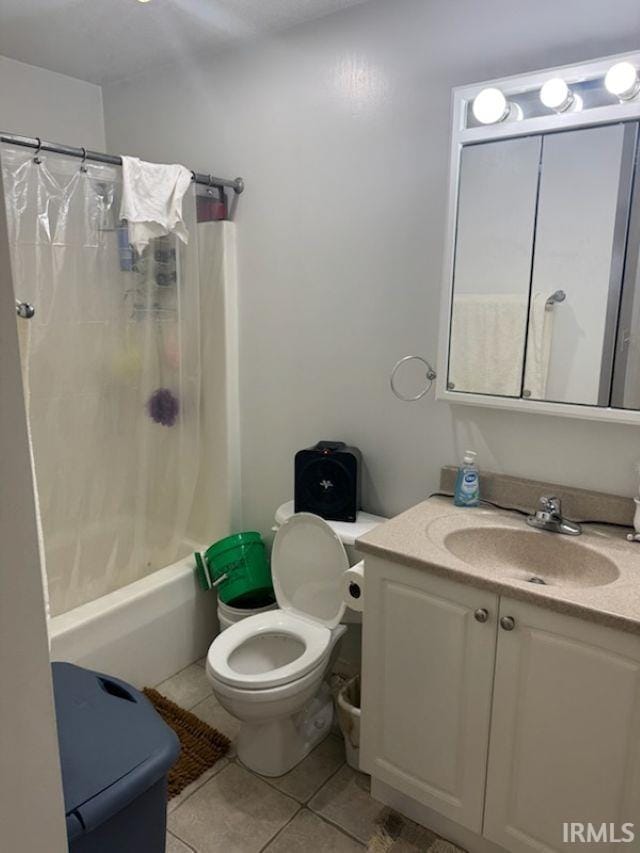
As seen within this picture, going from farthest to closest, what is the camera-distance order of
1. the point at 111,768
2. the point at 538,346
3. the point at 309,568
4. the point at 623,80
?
the point at 309,568
the point at 538,346
the point at 623,80
the point at 111,768

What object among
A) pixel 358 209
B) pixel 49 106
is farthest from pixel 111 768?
pixel 49 106

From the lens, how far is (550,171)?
1693mm

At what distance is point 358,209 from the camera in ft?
6.90

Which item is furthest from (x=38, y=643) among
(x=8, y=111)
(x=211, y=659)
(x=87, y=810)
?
(x=8, y=111)

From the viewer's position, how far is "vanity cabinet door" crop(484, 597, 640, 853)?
4.24 ft

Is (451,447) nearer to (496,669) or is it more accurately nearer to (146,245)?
(496,669)

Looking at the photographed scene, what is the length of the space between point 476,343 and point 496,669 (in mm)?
973

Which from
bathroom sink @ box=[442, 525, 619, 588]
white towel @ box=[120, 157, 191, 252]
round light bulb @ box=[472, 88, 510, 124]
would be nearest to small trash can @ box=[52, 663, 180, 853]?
bathroom sink @ box=[442, 525, 619, 588]

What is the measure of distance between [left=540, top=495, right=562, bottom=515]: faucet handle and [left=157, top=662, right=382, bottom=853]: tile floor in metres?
1.06

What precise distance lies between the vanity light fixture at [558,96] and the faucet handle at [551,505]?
43.6 inches

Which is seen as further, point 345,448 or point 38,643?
point 345,448

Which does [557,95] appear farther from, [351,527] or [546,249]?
[351,527]

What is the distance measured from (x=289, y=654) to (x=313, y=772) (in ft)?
1.24

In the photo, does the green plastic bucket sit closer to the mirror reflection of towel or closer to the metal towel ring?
the metal towel ring
